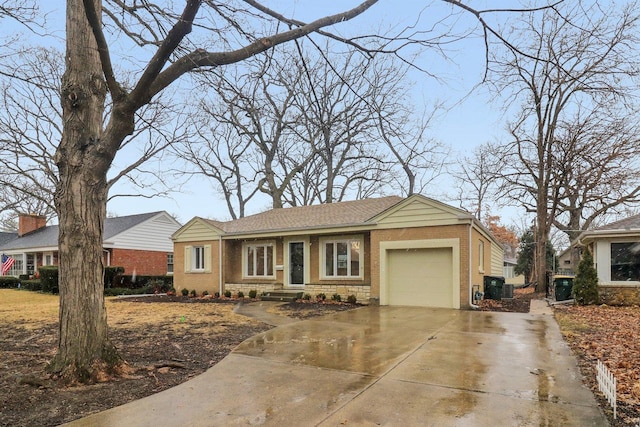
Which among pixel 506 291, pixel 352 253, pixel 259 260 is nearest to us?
pixel 352 253

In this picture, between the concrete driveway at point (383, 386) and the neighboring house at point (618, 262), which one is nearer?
the concrete driveway at point (383, 386)

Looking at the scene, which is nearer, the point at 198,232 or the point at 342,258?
the point at 342,258

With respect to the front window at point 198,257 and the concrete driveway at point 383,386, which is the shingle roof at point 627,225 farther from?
the front window at point 198,257

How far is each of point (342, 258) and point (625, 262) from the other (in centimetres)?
968

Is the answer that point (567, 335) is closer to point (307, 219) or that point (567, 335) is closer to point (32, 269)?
point (307, 219)

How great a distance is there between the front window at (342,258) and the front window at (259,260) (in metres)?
2.91

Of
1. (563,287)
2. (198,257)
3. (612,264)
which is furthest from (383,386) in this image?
(198,257)

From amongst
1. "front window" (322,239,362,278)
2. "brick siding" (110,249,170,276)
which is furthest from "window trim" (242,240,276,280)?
"brick siding" (110,249,170,276)

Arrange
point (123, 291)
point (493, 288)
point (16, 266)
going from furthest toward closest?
1. point (16, 266)
2. point (123, 291)
3. point (493, 288)

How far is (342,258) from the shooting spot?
15.7 metres

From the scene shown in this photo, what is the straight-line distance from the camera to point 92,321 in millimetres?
5141

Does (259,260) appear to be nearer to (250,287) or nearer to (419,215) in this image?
(250,287)

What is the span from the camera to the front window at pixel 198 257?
19406mm

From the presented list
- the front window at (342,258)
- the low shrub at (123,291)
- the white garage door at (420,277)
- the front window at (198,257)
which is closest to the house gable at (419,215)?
the white garage door at (420,277)
